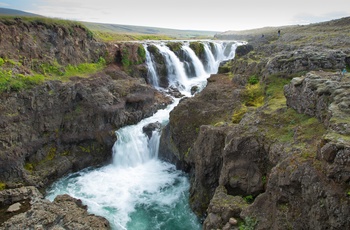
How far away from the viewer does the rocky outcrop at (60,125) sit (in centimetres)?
2116

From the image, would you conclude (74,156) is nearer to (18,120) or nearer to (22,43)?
(18,120)

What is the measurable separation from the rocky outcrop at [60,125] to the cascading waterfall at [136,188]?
120cm

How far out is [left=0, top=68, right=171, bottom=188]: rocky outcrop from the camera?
2116 centimetres

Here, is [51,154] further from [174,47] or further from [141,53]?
[174,47]

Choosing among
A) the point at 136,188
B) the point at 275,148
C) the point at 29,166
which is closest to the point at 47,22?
the point at 29,166

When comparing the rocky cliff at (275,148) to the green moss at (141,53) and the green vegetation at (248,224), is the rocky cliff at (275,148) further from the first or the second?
the green moss at (141,53)

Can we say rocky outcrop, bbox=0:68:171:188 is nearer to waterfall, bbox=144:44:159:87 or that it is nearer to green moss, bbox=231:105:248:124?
waterfall, bbox=144:44:159:87

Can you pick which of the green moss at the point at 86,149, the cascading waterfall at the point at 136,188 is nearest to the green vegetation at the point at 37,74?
the green moss at the point at 86,149

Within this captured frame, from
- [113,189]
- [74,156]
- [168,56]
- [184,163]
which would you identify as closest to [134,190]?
[113,189]

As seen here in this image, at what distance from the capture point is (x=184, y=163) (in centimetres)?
2227

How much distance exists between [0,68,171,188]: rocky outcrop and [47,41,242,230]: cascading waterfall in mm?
1198

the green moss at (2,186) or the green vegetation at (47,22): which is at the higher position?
the green vegetation at (47,22)

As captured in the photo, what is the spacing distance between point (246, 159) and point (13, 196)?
1471 cm

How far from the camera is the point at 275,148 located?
12867mm
